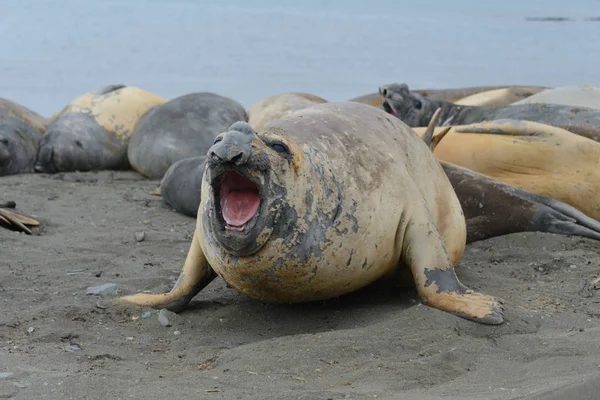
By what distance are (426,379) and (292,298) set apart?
906 millimetres

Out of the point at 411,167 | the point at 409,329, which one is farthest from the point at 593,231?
the point at 409,329

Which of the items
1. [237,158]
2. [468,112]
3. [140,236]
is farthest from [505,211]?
[468,112]

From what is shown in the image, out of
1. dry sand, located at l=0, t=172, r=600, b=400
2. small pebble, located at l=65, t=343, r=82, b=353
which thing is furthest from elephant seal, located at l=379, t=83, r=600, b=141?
small pebble, located at l=65, t=343, r=82, b=353

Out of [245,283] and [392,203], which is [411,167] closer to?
[392,203]

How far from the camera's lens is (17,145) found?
879cm

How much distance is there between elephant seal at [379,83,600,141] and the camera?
295 inches

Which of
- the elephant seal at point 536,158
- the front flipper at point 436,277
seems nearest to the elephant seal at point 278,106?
the elephant seal at point 536,158

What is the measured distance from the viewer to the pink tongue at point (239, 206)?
3.44m

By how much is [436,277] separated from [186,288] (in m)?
1.04

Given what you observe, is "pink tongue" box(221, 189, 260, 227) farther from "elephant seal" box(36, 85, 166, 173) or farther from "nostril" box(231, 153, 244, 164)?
"elephant seal" box(36, 85, 166, 173)

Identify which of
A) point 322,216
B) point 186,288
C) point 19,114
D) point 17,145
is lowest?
point 17,145

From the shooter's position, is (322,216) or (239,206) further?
(322,216)

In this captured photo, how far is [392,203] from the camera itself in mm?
4055

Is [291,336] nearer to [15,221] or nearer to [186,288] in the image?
[186,288]
